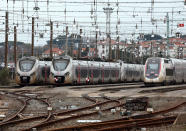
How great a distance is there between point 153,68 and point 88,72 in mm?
7320

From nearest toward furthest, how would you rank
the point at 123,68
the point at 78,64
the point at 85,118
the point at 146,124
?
the point at 146,124 → the point at 85,118 → the point at 78,64 → the point at 123,68

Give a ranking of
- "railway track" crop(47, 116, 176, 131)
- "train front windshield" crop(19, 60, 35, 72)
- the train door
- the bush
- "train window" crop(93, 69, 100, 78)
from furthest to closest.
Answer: the bush → "train window" crop(93, 69, 100, 78) → the train door → "train front windshield" crop(19, 60, 35, 72) → "railway track" crop(47, 116, 176, 131)

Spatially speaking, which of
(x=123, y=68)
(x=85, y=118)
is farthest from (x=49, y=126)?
(x=123, y=68)

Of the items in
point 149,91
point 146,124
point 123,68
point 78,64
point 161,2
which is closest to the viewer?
point 146,124

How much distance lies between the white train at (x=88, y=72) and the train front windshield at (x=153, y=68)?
6333mm

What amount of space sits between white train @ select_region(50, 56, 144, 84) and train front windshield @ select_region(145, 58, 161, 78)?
6.33 metres

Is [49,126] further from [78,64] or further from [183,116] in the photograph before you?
[78,64]

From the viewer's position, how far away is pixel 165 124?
13.0 m

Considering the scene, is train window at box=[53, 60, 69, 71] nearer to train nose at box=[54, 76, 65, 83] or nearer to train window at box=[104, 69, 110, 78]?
train nose at box=[54, 76, 65, 83]

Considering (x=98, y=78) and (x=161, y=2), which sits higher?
(x=161, y=2)

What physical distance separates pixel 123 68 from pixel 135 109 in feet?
125

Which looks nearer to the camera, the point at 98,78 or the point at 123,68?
the point at 98,78

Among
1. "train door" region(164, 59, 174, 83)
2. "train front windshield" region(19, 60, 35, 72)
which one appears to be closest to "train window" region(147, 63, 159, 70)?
"train door" region(164, 59, 174, 83)

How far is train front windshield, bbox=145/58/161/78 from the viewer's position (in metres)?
39.7
